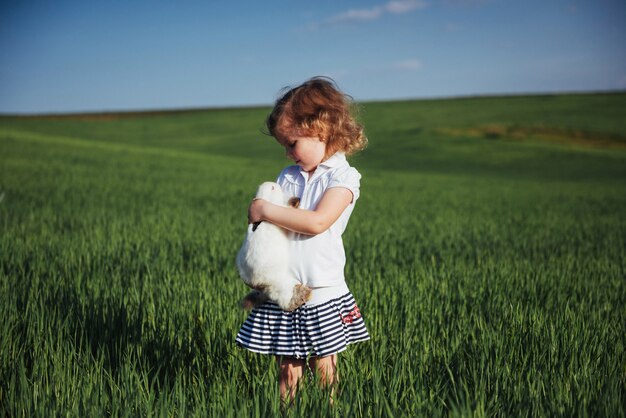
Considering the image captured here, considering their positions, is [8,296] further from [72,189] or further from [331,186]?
[72,189]

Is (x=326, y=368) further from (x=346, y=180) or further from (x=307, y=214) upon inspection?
(x=346, y=180)

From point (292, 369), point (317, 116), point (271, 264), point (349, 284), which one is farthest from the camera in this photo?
point (349, 284)

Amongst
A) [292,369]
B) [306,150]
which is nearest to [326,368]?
[292,369]

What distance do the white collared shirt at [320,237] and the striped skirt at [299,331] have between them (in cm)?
11

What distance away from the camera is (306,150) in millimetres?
2143

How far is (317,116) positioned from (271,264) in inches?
22.1

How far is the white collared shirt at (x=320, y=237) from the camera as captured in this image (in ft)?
6.88

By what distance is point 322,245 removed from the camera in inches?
83.8

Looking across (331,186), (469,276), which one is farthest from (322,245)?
(469,276)

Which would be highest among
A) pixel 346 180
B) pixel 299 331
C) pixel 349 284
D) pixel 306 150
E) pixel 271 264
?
pixel 306 150

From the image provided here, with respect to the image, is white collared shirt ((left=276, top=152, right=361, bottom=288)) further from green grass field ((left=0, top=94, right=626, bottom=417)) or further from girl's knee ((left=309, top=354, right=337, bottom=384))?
green grass field ((left=0, top=94, right=626, bottom=417))

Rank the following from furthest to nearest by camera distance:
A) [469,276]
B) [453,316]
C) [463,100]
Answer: [463,100] < [469,276] < [453,316]

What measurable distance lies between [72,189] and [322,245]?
10.3 metres

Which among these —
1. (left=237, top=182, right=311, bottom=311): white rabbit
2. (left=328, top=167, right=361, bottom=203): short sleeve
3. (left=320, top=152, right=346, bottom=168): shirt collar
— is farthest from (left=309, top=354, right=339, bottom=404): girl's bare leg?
(left=320, top=152, right=346, bottom=168): shirt collar
